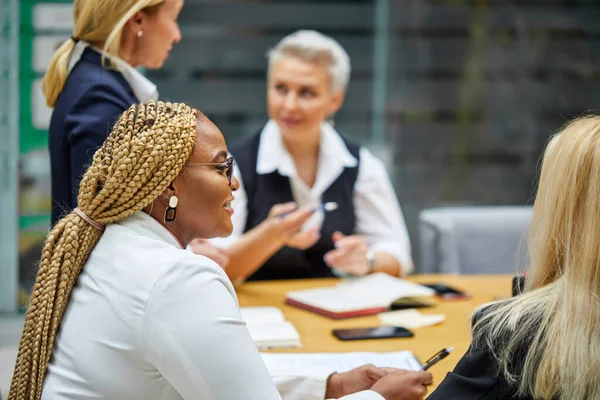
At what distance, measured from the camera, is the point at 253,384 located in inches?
51.2

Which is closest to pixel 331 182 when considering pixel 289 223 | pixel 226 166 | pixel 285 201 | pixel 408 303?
pixel 285 201

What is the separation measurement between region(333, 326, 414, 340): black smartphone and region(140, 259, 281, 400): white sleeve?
2.83 feet

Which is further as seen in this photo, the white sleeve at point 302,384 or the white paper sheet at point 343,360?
the white paper sheet at point 343,360

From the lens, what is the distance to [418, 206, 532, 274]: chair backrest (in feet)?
10.9

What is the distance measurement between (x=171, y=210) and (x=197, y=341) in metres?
0.28

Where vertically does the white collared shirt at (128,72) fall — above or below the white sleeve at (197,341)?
above

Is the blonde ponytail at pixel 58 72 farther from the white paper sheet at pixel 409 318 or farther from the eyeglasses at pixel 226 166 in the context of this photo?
the white paper sheet at pixel 409 318

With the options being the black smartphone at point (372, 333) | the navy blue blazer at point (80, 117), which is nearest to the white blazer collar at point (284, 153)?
the navy blue blazer at point (80, 117)

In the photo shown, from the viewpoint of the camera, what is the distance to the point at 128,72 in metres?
2.29

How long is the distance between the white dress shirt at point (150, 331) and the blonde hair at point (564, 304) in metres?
0.42

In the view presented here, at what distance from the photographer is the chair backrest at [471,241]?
3334 millimetres

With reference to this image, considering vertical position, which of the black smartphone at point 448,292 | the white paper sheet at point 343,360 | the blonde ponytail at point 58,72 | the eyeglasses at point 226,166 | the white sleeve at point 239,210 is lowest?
the black smartphone at point 448,292

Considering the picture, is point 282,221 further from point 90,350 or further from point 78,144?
point 90,350

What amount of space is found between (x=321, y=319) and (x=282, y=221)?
0.47 meters
